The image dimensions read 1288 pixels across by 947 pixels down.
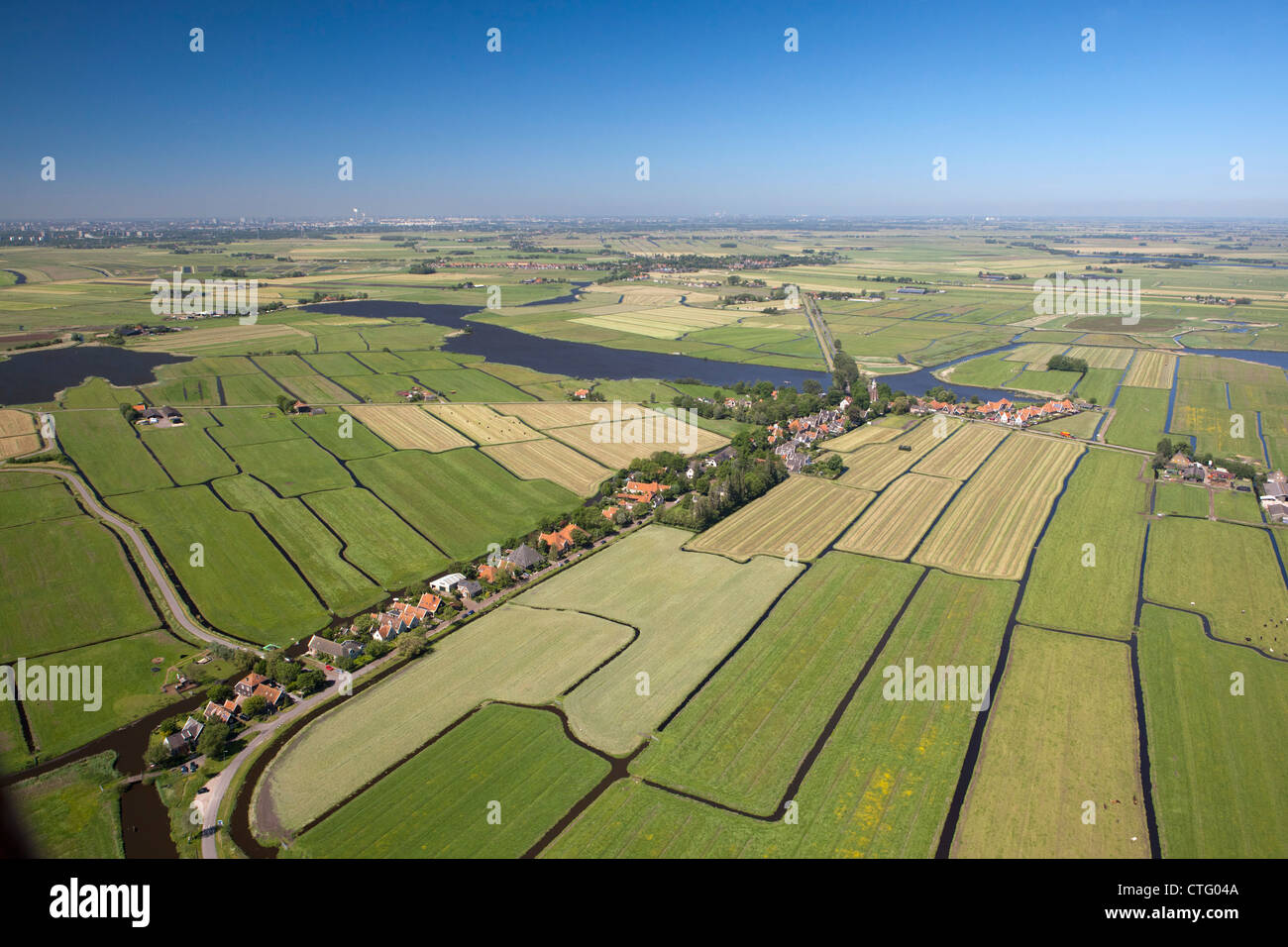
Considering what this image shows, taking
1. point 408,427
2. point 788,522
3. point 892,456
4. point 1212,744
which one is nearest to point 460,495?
point 408,427

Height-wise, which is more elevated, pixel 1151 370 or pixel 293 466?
pixel 1151 370

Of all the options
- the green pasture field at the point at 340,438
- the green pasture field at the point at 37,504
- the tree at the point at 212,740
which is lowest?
the tree at the point at 212,740

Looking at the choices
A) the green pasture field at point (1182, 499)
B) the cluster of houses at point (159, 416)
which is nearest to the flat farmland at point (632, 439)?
the green pasture field at point (1182, 499)

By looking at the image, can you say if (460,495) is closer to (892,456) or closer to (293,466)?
(293,466)

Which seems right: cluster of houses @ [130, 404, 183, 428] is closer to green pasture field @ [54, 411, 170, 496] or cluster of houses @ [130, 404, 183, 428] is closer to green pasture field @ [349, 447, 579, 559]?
green pasture field @ [54, 411, 170, 496]

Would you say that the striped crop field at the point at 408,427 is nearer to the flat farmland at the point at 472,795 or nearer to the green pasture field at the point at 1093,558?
the flat farmland at the point at 472,795
